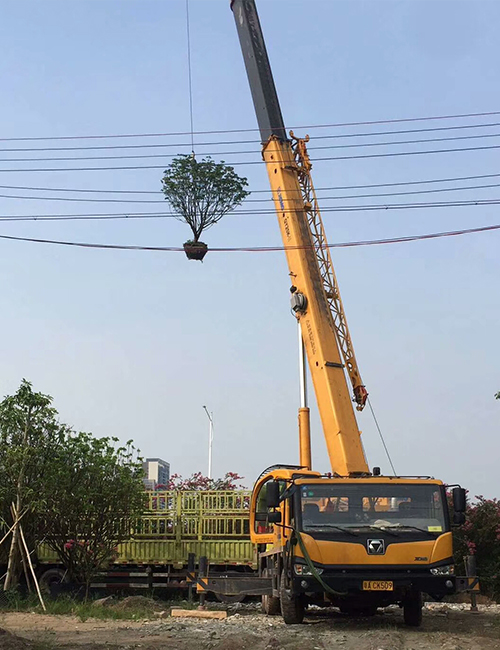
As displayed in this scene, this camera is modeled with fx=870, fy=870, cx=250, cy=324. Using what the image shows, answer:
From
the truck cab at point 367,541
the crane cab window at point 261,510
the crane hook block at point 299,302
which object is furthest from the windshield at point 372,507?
the crane hook block at point 299,302

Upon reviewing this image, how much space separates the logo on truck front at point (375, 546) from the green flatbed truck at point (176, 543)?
7798mm

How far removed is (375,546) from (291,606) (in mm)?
1861

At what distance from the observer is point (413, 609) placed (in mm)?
13781

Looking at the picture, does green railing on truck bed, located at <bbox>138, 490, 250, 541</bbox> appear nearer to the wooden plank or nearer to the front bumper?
the wooden plank

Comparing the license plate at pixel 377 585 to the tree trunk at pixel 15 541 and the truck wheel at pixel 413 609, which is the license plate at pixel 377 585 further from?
the tree trunk at pixel 15 541

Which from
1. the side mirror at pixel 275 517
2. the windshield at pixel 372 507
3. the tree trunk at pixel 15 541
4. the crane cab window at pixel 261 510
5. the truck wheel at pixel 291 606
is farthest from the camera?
the tree trunk at pixel 15 541

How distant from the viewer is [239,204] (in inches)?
747

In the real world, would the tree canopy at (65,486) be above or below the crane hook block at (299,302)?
below

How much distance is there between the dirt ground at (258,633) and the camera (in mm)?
11266

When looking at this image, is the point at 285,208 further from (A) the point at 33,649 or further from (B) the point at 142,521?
(A) the point at 33,649

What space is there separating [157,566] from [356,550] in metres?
9.24

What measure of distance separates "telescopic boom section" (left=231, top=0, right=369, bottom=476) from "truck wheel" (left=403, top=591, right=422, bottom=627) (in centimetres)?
366

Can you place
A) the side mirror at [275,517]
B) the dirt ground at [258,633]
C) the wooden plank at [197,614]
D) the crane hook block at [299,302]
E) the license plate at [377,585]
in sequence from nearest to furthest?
1. the dirt ground at [258,633]
2. the license plate at [377,585]
3. the side mirror at [275,517]
4. the wooden plank at [197,614]
5. the crane hook block at [299,302]

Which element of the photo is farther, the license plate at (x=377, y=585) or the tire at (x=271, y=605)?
the tire at (x=271, y=605)
